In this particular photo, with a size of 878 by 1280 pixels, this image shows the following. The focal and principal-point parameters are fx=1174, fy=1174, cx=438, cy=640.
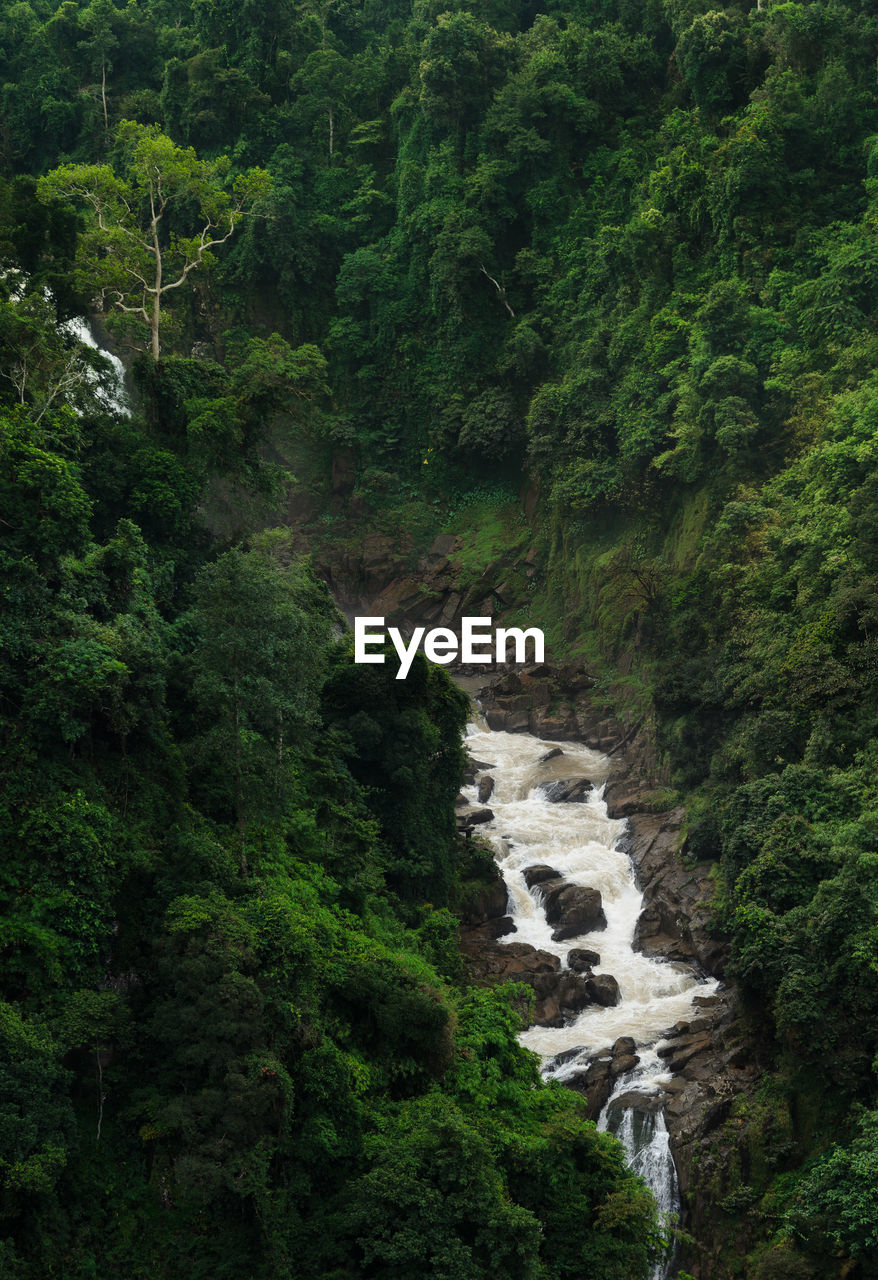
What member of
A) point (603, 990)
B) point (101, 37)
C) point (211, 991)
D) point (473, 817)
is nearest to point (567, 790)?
point (473, 817)

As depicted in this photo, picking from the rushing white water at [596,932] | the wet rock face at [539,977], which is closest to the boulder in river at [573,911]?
the rushing white water at [596,932]

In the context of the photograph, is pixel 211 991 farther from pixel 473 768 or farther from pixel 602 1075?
pixel 473 768

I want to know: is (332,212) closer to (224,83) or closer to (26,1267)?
(224,83)

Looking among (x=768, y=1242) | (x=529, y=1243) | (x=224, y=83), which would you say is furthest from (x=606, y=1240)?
(x=224, y=83)

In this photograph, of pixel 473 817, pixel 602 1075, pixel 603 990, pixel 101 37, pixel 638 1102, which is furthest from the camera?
pixel 101 37

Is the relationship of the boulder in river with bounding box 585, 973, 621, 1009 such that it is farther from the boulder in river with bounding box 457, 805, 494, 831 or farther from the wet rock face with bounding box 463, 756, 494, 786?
the wet rock face with bounding box 463, 756, 494, 786

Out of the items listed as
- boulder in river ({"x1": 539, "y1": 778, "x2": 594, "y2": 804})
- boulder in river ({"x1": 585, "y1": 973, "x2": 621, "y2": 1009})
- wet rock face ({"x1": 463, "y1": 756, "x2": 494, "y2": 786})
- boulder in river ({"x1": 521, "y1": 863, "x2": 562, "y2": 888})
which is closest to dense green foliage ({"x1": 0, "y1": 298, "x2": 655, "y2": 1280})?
boulder in river ({"x1": 585, "y1": 973, "x2": 621, "y2": 1009})
